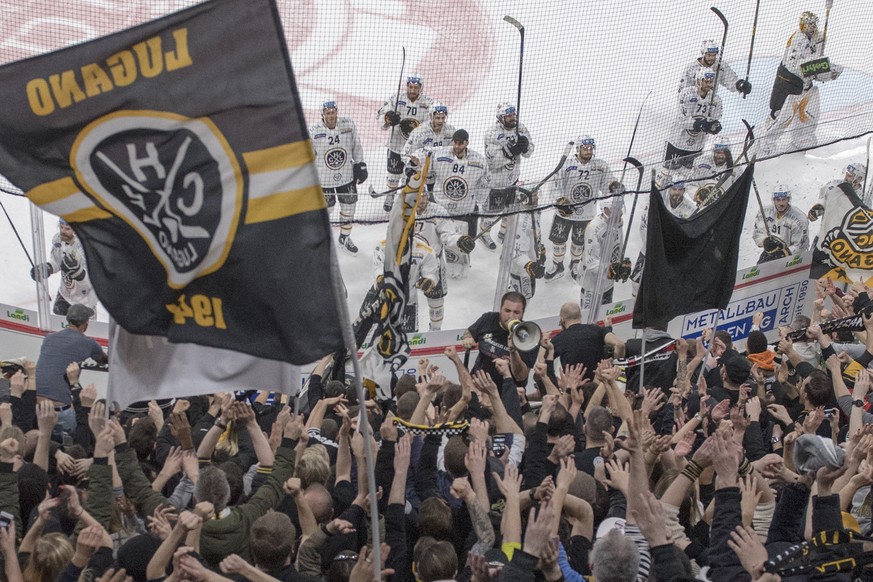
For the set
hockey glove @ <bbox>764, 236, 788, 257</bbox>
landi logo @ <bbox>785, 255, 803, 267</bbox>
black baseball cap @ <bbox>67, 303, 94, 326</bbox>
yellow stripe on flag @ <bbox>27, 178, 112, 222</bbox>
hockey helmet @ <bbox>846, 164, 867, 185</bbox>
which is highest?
hockey helmet @ <bbox>846, 164, 867, 185</bbox>

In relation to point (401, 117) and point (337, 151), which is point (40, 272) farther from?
point (401, 117)

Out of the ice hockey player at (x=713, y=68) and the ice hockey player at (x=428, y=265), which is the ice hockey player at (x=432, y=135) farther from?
the ice hockey player at (x=713, y=68)

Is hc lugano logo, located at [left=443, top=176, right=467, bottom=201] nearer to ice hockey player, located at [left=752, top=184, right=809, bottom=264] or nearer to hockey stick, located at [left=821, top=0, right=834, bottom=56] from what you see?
ice hockey player, located at [left=752, top=184, right=809, bottom=264]

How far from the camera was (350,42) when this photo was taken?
1423 centimetres

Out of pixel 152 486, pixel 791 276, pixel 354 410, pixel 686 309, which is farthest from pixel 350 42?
pixel 152 486

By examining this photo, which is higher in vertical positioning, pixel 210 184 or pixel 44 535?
pixel 210 184

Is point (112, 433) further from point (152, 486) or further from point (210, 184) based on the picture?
point (210, 184)

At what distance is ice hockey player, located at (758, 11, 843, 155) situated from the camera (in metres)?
11.0

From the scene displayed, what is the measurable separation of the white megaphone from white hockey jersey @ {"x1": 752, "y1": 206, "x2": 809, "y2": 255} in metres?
4.43

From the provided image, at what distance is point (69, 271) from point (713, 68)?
6322mm

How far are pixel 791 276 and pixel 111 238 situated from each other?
709cm

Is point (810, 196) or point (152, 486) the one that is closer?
point (152, 486)

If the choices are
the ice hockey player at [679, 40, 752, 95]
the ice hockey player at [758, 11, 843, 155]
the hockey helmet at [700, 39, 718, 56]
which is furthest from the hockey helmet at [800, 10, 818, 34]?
the hockey helmet at [700, 39, 718, 56]

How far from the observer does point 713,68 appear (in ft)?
39.7
